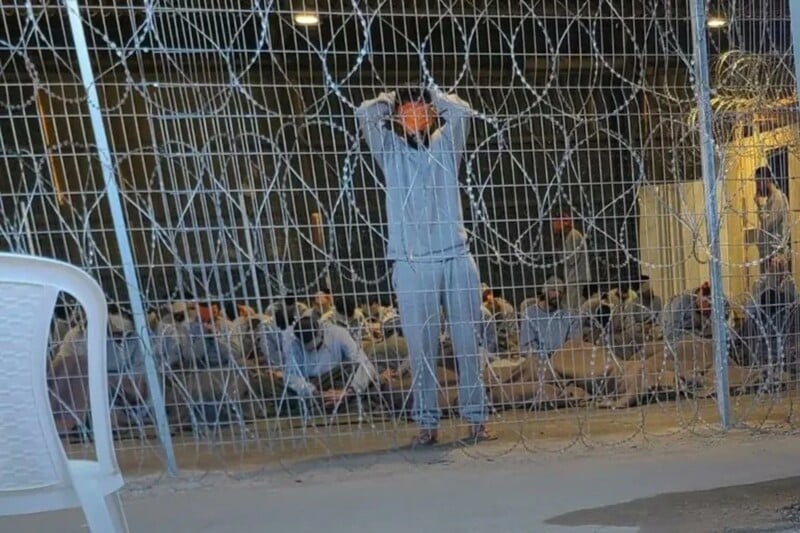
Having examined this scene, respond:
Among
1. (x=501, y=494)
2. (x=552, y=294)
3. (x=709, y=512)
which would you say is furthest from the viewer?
(x=552, y=294)

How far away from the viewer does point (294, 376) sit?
8.58 ft

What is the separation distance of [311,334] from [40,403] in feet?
5.60

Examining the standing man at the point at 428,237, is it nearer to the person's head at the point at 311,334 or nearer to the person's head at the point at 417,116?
the person's head at the point at 417,116

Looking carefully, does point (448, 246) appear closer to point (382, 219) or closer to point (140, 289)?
point (382, 219)

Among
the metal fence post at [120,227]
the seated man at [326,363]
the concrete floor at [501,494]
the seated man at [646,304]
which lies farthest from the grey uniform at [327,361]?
the seated man at [646,304]

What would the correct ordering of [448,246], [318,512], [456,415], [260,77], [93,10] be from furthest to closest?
[260,77]
[456,415]
[448,246]
[93,10]
[318,512]

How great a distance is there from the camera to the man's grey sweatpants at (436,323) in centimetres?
244

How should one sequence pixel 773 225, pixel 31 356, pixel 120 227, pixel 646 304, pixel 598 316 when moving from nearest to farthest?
pixel 31 356 < pixel 120 227 < pixel 773 225 < pixel 598 316 < pixel 646 304

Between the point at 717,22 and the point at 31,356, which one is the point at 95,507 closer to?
the point at 31,356

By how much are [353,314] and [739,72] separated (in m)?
1.90

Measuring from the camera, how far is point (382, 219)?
2.72 meters

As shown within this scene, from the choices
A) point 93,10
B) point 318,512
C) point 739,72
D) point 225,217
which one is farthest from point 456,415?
point 93,10

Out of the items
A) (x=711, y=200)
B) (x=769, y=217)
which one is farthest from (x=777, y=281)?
(x=711, y=200)

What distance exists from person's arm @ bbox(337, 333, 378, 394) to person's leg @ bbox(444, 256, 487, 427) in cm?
46
